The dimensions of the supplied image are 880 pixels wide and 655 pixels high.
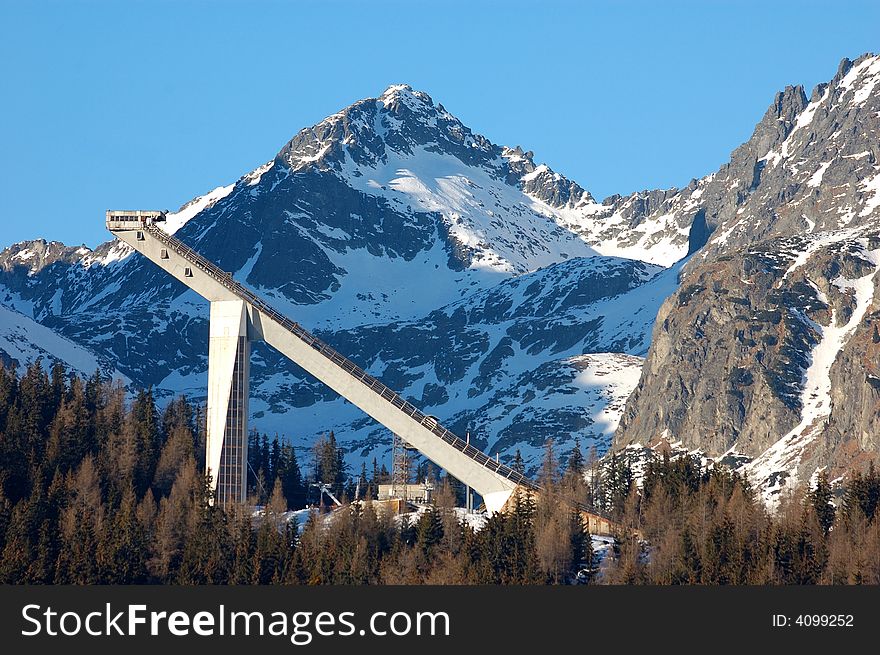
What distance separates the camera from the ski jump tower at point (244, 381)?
→ 14238 cm

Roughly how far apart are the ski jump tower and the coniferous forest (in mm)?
2917

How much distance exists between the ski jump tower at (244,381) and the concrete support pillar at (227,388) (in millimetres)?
79

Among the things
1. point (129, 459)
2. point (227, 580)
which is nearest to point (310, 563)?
point (227, 580)

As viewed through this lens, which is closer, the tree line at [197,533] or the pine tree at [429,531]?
the tree line at [197,533]

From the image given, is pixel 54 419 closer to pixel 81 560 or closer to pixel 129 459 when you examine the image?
pixel 129 459

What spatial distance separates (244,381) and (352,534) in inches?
601

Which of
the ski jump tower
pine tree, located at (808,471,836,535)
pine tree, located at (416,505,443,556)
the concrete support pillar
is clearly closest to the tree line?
pine tree, located at (416,505,443,556)

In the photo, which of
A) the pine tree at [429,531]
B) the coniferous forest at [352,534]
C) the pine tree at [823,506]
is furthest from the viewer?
the pine tree at [823,506]

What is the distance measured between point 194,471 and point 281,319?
68.7 feet

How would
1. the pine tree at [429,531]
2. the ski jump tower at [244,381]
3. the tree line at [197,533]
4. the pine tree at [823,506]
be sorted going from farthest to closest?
the pine tree at [823,506] → the pine tree at [429,531] → the ski jump tower at [244,381] → the tree line at [197,533]

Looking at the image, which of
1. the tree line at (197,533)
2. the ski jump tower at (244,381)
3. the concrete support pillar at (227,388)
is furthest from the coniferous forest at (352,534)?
the concrete support pillar at (227,388)

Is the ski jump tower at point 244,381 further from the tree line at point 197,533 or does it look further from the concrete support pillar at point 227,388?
the tree line at point 197,533

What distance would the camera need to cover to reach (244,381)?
144 m

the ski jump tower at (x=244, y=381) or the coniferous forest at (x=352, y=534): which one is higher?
the ski jump tower at (x=244, y=381)
